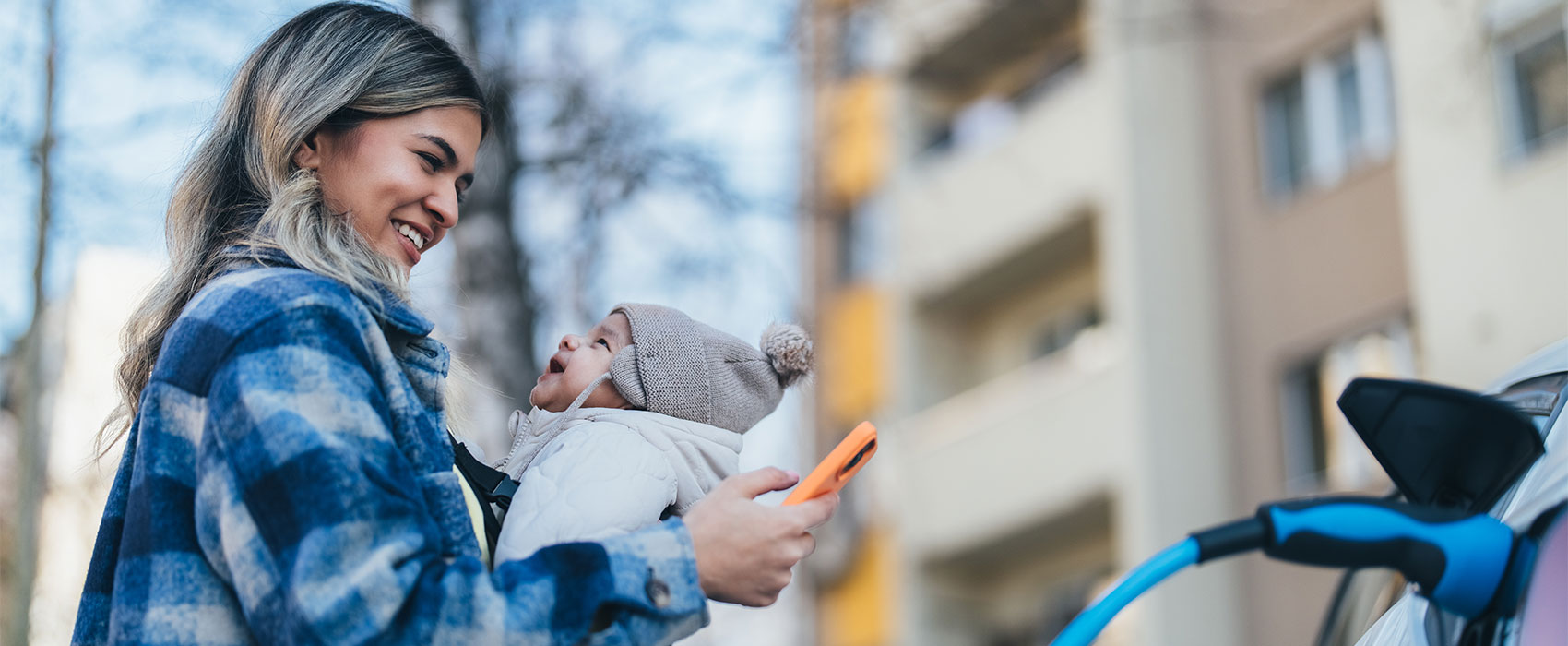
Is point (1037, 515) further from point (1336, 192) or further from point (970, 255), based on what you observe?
point (1336, 192)

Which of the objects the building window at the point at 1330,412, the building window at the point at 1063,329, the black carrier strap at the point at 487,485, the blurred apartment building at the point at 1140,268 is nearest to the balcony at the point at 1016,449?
the blurred apartment building at the point at 1140,268

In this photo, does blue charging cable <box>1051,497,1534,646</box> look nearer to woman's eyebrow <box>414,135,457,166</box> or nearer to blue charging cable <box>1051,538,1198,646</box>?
blue charging cable <box>1051,538,1198,646</box>

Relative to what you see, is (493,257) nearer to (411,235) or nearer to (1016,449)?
(411,235)

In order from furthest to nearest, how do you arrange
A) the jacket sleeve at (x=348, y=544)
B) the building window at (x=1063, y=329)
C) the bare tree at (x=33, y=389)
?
the building window at (x=1063, y=329) → the bare tree at (x=33, y=389) → the jacket sleeve at (x=348, y=544)

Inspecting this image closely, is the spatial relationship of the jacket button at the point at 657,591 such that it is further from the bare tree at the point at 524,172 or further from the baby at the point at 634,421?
the bare tree at the point at 524,172

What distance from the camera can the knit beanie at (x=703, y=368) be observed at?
7.79 ft

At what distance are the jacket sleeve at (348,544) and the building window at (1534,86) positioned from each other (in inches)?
401

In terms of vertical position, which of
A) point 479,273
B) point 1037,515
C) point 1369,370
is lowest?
point 1037,515

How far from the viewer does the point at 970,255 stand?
1697 centimetres

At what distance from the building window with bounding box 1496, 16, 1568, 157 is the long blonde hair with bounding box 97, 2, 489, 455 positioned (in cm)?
992

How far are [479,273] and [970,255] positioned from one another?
970 centimetres

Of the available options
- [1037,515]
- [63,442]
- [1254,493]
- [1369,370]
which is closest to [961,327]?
[1037,515]

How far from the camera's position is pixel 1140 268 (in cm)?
1493

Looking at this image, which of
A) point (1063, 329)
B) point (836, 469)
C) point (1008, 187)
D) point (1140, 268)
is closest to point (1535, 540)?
point (836, 469)
